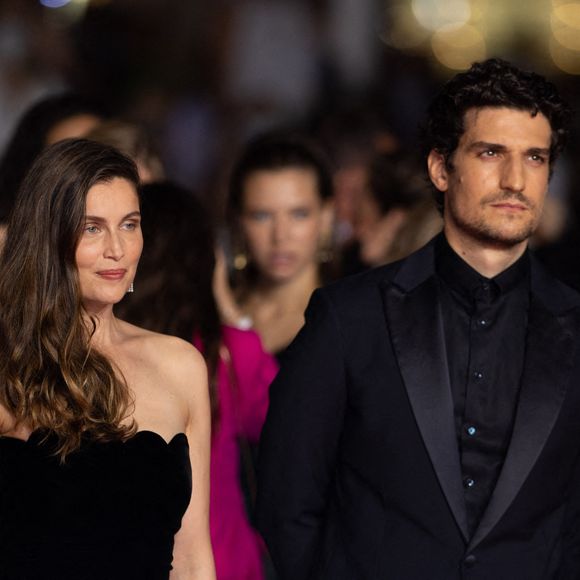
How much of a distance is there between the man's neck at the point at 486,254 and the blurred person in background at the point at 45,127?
2.24m

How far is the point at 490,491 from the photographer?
4.32 metres

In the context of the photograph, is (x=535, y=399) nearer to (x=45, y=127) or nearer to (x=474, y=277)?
(x=474, y=277)

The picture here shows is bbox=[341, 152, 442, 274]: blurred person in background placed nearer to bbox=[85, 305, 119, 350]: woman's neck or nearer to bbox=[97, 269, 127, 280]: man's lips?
bbox=[85, 305, 119, 350]: woman's neck

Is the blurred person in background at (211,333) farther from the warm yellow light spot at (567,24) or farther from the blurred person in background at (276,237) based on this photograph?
the warm yellow light spot at (567,24)

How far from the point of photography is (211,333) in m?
5.14

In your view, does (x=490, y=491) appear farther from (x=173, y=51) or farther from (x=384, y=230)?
(x=173, y=51)

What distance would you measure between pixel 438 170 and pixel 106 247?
1089 millimetres

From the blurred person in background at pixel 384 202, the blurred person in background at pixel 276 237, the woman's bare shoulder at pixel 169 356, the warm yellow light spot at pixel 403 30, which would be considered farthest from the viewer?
the warm yellow light spot at pixel 403 30

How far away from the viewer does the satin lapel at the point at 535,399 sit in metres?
4.28

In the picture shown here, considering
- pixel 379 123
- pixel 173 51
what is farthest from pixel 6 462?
pixel 173 51

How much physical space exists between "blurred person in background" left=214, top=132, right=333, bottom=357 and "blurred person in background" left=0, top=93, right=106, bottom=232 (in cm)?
67

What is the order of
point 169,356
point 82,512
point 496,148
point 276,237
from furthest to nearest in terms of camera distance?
point 276,237 → point 496,148 → point 169,356 → point 82,512

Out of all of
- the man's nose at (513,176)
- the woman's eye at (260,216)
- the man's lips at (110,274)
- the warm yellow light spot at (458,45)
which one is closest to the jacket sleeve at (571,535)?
the man's nose at (513,176)

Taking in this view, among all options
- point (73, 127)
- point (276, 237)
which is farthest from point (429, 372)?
point (73, 127)
